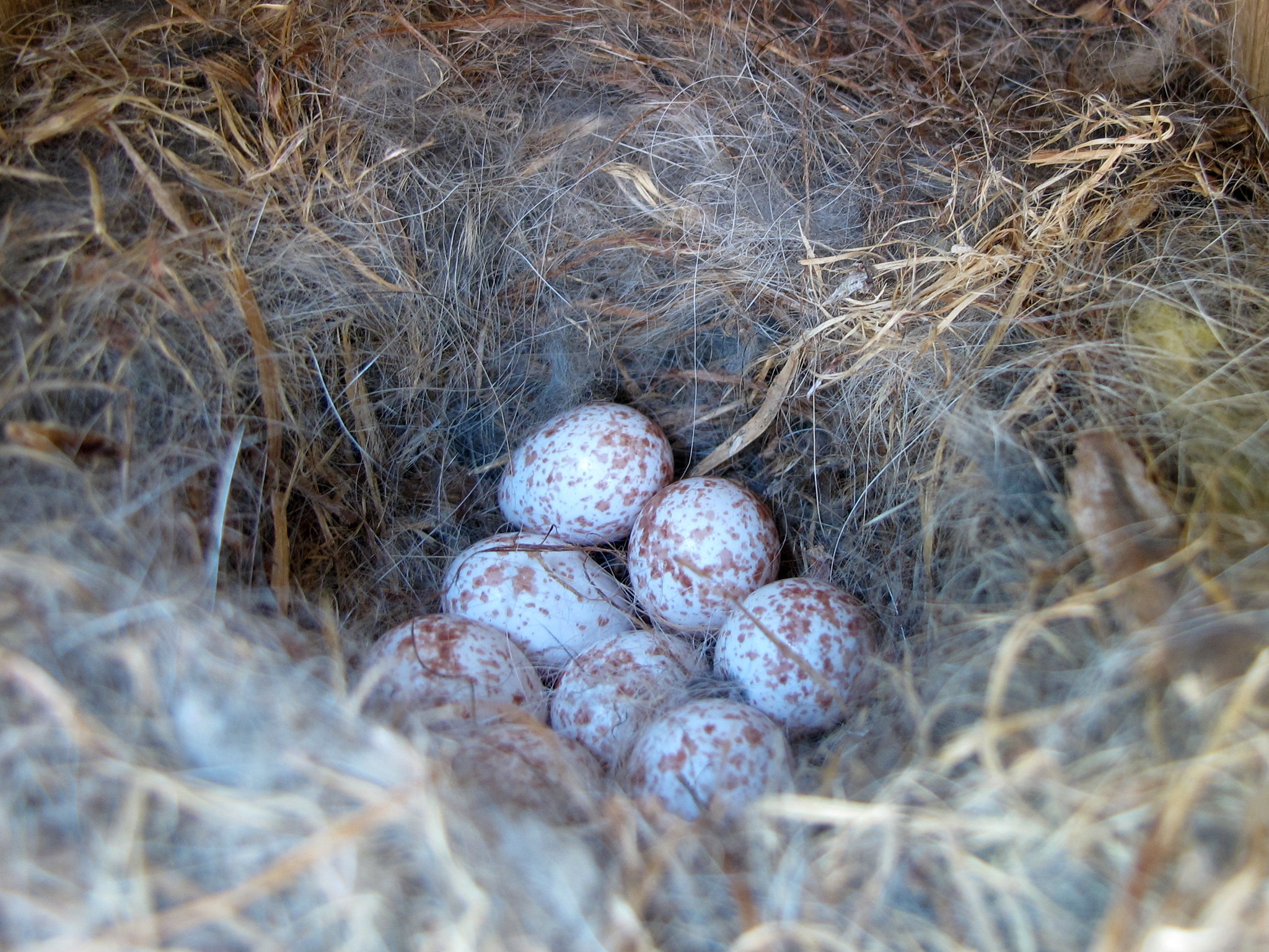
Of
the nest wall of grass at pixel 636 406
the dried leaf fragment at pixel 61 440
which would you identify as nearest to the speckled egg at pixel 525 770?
the nest wall of grass at pixel 636 406

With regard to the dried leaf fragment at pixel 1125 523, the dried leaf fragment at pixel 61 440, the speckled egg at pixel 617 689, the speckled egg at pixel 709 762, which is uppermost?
the dried leaf fragment at pixel 1125 523

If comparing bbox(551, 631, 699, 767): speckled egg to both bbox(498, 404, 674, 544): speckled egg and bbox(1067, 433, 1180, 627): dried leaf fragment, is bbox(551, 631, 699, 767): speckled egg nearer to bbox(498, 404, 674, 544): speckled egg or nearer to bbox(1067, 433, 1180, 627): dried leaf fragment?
bbox(498, 404, 674, 544): speckled egg

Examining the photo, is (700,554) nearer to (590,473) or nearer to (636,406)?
(590,473)

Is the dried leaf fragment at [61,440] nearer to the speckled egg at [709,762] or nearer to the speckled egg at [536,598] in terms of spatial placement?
the speckled egg at [536,598]

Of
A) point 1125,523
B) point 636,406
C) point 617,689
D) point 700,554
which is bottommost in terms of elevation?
point 617,689

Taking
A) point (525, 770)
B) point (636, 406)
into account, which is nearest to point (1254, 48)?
point (636, 406)
